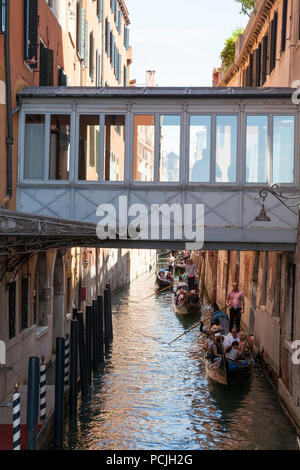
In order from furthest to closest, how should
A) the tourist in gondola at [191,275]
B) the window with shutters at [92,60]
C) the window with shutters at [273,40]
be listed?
the tourist in gondola at [191,275] < the window with shutters at [92,60] < the window with shutters at [273,40]

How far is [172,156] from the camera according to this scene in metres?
12.8

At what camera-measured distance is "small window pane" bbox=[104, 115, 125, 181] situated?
12841mm

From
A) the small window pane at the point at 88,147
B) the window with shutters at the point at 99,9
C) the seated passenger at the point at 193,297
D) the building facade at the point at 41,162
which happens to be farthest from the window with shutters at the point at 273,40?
the seated passenger at the point at 193,297

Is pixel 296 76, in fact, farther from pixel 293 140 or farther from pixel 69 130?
pixel 69 130

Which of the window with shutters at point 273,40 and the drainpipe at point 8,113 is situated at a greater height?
the window with shutters at point 273,40

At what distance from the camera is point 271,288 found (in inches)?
640

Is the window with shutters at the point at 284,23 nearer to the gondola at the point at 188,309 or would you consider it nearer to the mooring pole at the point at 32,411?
the mooring pole at the point at 32,411

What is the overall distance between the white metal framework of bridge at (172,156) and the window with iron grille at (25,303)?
1.65m

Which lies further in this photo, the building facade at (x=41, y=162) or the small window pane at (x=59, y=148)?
the small window pane at (x=59, y=148)

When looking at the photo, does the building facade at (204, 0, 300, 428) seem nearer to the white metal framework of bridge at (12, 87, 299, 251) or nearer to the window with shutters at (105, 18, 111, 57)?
the white metal framework of bridge at (12, 87, 299, 251)

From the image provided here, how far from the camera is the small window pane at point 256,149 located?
1261 cm

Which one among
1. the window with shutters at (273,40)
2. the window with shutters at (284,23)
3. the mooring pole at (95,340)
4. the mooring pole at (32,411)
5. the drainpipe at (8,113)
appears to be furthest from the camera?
the window with shutters at (273,40)

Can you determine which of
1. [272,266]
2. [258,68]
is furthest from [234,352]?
[258,68]

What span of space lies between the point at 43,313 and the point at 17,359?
279 centimetres
